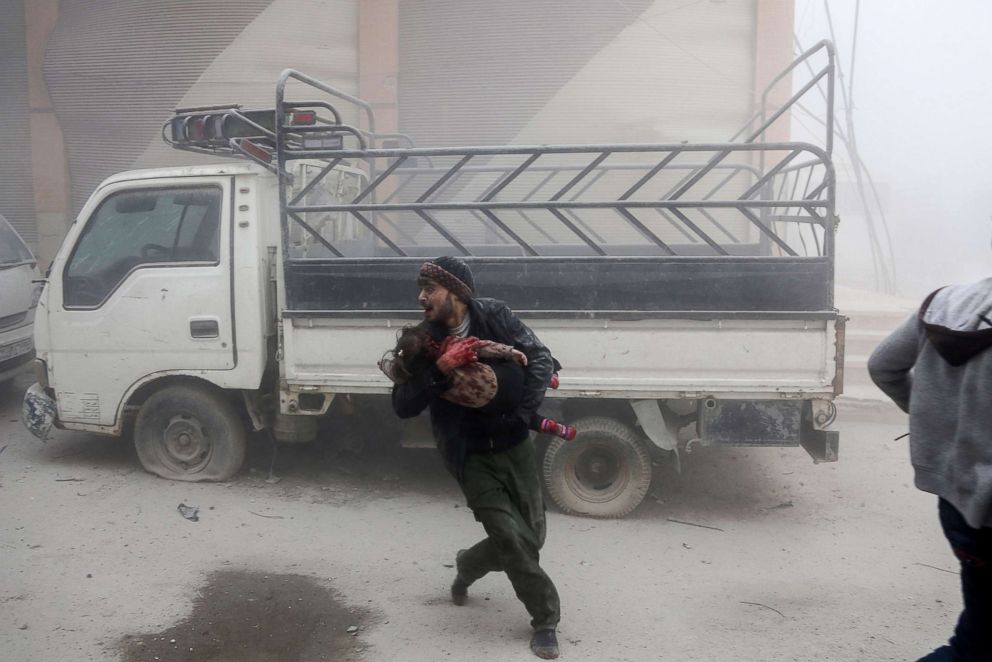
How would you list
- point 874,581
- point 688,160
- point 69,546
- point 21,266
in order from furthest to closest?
point 688,160
point 21,266
point 69,546
point 874,581

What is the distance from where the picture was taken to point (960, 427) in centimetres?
216

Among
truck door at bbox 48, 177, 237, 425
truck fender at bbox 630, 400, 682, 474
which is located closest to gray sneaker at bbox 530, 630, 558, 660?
truck fender at bbox 630, 400, 682, 474

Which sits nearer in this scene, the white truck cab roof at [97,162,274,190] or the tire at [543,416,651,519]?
the tire at [543,416,651,519]

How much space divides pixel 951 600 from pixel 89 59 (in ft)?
36.6

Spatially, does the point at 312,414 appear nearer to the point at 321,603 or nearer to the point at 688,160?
the point at 321,603

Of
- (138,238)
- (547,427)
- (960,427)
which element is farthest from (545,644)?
(138,238)

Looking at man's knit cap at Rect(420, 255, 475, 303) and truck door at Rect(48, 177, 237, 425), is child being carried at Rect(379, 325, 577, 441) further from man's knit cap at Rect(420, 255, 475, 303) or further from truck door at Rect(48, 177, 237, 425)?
truck door at Rect(48, 177, 237, 425)

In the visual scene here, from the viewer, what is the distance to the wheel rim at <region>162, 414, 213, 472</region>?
209 inches

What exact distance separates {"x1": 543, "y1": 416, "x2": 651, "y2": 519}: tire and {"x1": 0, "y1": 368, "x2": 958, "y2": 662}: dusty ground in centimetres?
14

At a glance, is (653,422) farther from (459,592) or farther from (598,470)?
(459,592)

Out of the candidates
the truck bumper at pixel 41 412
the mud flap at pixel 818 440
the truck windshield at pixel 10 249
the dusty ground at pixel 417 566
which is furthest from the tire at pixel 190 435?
the mud flap at pixel 818 440

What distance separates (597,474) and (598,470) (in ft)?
0.09

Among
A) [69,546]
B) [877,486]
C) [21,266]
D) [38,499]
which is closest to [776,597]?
[877,486]

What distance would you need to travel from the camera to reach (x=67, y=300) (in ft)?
17.2
